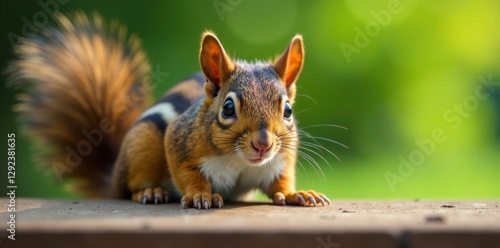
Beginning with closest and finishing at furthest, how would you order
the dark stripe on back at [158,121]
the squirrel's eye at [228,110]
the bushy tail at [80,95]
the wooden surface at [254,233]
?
the wooden surface at [254,233] < the squirrel's eye at [228,110] < the dark stripe on back at [158,121] < the bushy tail at [80,95]

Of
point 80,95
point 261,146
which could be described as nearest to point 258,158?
point 261,146

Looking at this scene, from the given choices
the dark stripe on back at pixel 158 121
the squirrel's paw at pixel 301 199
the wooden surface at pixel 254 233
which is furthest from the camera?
the dark stripe on back at pixel 158 121

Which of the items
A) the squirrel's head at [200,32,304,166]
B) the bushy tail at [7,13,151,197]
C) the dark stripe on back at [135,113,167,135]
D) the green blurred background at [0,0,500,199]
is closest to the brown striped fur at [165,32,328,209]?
the squirrel's head at [200,32,304,166]

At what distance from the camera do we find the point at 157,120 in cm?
282

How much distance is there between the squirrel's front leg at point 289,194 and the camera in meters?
2.37

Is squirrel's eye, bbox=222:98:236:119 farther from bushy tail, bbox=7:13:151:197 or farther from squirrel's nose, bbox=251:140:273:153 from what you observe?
bushy tail, bbox=7:13:151:197

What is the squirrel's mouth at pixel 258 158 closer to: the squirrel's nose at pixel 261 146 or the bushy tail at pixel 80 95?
the squirrel's nose at pixel 261 146

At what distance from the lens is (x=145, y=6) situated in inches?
215

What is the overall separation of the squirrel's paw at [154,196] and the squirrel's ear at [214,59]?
18.1 inches

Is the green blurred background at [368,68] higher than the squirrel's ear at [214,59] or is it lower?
higher

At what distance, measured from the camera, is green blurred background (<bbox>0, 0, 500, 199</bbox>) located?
5238mm

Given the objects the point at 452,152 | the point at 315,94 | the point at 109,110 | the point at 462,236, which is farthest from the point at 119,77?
the point at 452,152

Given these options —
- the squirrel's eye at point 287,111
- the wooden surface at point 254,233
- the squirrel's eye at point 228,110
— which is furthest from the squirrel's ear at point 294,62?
the wooden surface at point 254,233

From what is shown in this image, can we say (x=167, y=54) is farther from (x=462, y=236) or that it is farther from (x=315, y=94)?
(x=462, y=236)
